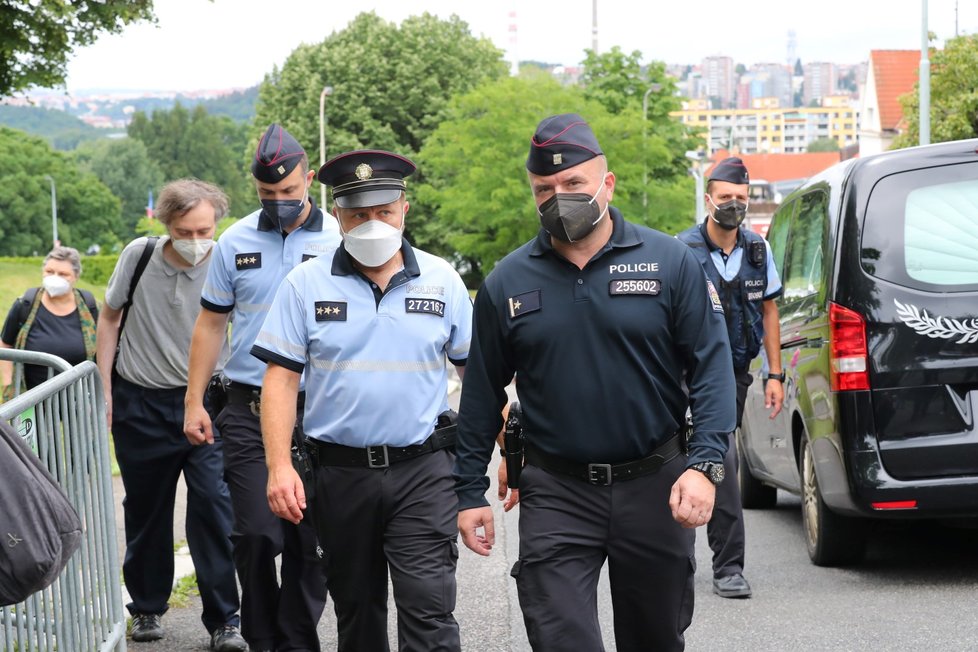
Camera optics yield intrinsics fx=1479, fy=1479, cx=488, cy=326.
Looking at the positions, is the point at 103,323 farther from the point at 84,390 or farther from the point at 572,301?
the point at 572,301

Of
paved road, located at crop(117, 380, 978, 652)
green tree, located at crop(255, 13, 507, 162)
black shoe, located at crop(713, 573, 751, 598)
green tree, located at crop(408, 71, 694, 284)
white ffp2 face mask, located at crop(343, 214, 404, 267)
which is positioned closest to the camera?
white ffp2 face mask, located at crop(343, 214, 404, 267)

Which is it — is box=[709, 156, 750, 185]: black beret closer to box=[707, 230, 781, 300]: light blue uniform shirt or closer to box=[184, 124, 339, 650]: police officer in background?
box=[707, 230, 781, 300]: light blue uniform shirt

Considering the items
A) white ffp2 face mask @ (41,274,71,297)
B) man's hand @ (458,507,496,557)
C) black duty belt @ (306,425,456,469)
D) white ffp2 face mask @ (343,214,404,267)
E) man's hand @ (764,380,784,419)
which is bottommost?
man's hand @ (764,380,784,419)

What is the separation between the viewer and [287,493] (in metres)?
4.66

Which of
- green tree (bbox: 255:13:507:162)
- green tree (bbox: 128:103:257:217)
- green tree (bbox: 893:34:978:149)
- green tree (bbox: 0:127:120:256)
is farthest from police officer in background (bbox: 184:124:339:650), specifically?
green tree (bbox: 128:103:257:217)

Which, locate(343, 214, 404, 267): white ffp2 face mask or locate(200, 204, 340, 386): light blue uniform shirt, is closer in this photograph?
locate(343, 214, 404, 267): white ffp2 face mask

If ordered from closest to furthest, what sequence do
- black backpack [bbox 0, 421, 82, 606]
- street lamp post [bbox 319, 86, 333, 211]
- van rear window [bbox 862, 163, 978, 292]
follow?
black backpack [bbox 0, 421, 82, 606] → van rear window [bbox 862, 163, 978, 292] → street lamp post [bbox 319, 86, 333, 211]

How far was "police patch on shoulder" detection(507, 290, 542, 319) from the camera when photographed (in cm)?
416

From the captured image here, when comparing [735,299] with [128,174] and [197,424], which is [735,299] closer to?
[197,424]

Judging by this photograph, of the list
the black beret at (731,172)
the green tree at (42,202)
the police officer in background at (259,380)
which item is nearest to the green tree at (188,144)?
the green tree at (42,202)

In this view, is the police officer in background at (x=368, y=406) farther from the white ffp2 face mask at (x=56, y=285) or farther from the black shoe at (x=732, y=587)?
the white ffp2 face mask at (x=56, y=285)

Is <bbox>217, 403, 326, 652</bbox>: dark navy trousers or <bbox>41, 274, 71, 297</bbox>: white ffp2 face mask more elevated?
<bbox>41, 274, 71, 297</bbox>: white ffp2 face mask

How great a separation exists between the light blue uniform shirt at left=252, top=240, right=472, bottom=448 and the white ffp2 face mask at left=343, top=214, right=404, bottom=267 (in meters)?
0.08

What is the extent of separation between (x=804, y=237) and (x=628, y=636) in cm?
414
